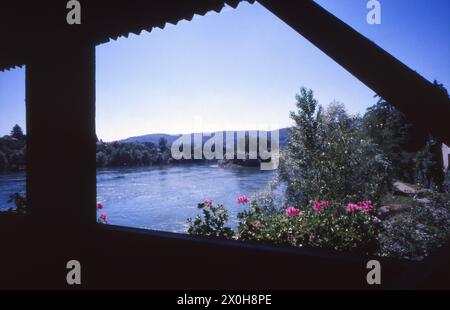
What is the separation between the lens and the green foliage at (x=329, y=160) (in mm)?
10180

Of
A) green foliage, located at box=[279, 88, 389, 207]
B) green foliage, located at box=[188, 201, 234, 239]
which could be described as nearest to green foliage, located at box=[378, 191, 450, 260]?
green foliage, located at box=[279, 88, 389, 207]

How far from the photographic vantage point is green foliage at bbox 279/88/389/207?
33.4 feet

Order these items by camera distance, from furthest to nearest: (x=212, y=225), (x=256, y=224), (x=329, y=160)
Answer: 1. (x=329, y=160)
2. (x=212, y=225)
3. (x=256, y=224)

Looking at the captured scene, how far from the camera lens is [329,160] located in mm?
10797

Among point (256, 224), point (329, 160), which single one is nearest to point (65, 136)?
point (256, 224)

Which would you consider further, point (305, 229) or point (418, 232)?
point (418, 232)

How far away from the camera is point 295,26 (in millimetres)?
1106

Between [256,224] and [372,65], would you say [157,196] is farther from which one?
[372,65]

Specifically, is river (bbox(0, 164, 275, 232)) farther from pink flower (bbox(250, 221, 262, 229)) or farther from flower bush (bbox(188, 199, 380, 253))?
pink flower (bbox(250, 221, 262, 229))

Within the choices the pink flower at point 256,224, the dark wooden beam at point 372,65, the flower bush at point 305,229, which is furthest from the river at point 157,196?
the dark wooden beam at point 372,65

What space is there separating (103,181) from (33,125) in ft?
137

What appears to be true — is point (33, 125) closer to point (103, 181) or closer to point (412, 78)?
point (412, 78)
